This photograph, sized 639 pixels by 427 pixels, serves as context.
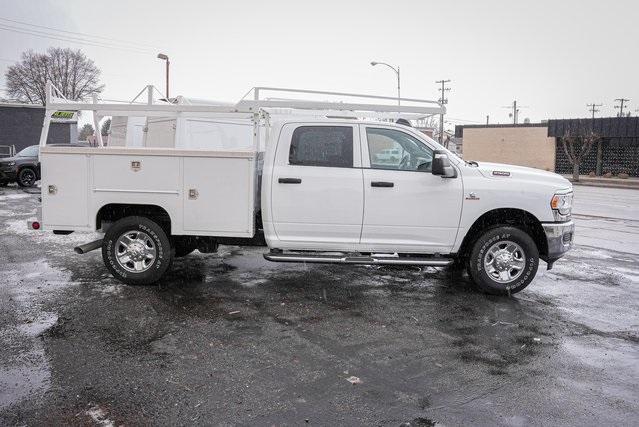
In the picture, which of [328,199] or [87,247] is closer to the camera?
[328,199]

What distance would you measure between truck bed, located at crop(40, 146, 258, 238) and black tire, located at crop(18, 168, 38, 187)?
58.9 ft

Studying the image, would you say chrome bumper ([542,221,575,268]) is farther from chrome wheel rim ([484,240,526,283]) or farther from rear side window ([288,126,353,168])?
rear side window ([288,126,353,168])

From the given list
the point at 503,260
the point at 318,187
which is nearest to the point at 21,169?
the point at 318,187

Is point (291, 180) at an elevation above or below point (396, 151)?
below

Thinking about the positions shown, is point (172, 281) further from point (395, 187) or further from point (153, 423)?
point (153, 423)

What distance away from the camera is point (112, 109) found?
7570 mm

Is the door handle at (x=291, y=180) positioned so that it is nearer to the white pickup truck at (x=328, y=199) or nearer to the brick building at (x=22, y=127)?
the white pickup truck at (x=328, y=199)

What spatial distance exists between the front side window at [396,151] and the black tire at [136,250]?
2.84m

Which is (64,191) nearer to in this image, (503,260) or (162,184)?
(162,184)

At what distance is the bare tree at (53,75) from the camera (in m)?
70.1

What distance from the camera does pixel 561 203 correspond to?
7.00 metres

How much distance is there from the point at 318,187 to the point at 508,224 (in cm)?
247

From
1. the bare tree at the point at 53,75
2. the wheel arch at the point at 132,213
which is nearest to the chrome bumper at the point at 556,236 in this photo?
the wheel arch at the point at 132,213

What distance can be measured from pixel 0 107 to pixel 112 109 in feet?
112
